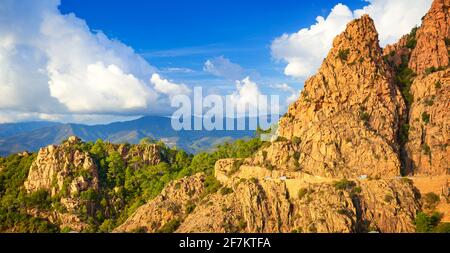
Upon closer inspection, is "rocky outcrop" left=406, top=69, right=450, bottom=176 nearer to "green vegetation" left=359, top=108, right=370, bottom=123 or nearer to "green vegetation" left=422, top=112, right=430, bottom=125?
"green vegetation" left=422, top=112, right=430, bottom=125

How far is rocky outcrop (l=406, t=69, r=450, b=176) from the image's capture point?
66188 mm

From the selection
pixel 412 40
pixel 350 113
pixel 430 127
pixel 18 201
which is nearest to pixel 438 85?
pixel 430 127

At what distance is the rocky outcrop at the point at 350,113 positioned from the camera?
67.6m

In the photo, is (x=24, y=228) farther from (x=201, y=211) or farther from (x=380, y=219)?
(x=380, y=219)

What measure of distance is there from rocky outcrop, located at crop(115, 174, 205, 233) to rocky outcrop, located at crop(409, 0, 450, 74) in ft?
131

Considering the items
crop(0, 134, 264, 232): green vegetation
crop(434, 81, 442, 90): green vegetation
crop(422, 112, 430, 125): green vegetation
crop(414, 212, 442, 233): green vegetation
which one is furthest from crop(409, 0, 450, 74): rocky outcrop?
crop(0, 134, 264, 232): green vegetation

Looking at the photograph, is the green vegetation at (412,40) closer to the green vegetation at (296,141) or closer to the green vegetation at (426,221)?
the green vegetation at (296,141)

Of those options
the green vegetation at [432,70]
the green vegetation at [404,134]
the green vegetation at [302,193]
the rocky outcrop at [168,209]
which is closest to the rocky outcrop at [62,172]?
the rocky outcrop at [168,209]

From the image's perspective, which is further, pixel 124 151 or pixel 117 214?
pixel 124 151

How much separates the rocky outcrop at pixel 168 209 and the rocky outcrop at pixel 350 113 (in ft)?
56.1

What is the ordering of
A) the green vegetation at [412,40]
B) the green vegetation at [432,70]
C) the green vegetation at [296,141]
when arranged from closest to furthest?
the green vegetation at [296,141]
the green vegetation at [432,70]
the green vegetation at [412,40]
